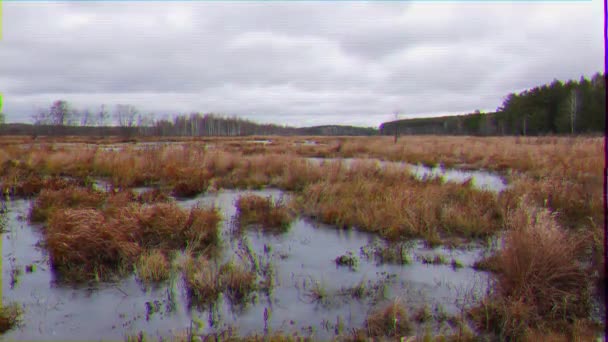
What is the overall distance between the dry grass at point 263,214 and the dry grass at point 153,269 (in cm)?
266

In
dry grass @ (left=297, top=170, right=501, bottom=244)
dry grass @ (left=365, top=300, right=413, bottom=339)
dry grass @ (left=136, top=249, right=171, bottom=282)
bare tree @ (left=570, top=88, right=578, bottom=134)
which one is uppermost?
bare tree @ (left=570, top=88, right=578, bottom=134)

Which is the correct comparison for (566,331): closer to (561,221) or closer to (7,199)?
(561,221)

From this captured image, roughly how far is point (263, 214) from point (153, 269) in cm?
341

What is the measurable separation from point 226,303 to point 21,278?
118 inches

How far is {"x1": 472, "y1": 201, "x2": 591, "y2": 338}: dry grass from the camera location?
3691 millimetres

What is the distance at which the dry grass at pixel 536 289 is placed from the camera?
12.1 feet

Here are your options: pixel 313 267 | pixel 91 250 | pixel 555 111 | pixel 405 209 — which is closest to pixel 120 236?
pixel 91 250

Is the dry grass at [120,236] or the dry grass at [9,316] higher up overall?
the dry grass at [120,236]

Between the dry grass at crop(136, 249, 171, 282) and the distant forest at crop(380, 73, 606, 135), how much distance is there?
128ft

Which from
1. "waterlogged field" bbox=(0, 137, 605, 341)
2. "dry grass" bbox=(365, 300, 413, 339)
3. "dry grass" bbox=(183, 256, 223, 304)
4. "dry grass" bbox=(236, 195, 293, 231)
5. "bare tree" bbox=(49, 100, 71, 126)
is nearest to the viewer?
"dry grass" bbox=(365, 300, 413, 339)

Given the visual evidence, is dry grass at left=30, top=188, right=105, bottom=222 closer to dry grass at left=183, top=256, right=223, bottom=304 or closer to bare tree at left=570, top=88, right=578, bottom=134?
dry grass at left=183, top=256, right=223, bottom=304

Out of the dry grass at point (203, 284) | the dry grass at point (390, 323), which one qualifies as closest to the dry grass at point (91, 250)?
the dry grass at point (203, 284)

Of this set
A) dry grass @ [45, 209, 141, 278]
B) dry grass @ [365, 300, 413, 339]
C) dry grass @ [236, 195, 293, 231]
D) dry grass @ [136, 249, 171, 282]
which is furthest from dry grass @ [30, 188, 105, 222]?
dry grass @ [365, 300, 413, 339]

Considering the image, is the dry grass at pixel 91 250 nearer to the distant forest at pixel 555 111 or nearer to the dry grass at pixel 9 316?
the dry grass at pixel 9 316
